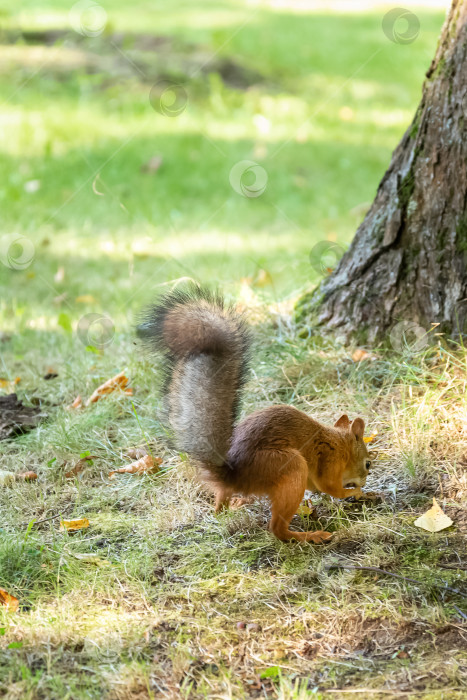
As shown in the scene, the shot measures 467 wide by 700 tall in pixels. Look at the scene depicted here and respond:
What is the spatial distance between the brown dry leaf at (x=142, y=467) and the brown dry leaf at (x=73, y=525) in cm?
35

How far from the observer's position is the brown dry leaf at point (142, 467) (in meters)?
2.86

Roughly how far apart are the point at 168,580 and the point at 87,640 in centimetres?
33

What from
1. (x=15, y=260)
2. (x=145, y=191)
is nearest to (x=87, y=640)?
(x=15, y=260)

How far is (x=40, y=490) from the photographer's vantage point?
2799mm

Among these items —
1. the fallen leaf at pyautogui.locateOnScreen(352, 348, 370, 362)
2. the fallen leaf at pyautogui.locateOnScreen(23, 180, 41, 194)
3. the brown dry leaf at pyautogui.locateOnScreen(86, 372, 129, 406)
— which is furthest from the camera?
the fallen leaf at pyautogui.locateOnScreen(23, 180, 41, 194)

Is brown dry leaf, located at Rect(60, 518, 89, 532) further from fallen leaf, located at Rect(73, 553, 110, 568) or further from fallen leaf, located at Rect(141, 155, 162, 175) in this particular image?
fallen leaf, located at Rect(141, 155, 162, 175)

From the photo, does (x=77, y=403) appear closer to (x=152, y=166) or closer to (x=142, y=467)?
(x=142, y=467)

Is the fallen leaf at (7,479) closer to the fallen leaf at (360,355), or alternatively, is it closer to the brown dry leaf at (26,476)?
the brown dry leaf at (26,476)

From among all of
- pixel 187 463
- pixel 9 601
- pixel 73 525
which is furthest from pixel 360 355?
pixel 9 601

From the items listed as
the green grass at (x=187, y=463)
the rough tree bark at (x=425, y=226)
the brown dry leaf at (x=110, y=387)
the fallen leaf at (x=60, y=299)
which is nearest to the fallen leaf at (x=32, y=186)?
the green grass at (x=187, y=463)

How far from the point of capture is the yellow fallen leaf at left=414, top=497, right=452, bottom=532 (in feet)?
7.79

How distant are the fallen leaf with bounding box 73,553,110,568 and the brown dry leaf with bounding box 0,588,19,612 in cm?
25

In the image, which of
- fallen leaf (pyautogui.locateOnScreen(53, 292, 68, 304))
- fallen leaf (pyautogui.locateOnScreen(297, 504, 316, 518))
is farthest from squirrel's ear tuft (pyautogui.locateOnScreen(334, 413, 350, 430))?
fallen leaf (pyautogui.locateOnScreen(53, 292, 68, 304))

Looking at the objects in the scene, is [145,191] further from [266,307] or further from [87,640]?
[87,640]
